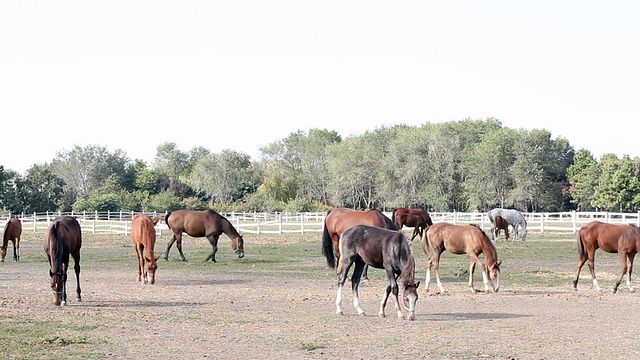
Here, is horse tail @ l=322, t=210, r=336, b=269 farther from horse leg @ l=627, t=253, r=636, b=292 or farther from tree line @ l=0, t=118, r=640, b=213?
tree line @ l=0, t=118, r=640, b=213

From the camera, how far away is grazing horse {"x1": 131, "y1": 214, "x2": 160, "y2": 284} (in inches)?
766

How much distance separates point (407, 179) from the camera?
93.0 metres

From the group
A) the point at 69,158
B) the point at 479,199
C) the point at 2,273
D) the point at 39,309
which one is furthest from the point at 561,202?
the point at 39,309

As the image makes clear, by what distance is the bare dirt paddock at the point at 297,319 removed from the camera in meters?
10.7

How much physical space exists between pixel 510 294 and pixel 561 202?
271 feet

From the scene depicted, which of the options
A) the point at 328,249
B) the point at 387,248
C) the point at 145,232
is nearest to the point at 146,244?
the point at 145,232

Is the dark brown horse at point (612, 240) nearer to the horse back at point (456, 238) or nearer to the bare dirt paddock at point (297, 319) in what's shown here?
the bare dirt paddock at point (297, 319)

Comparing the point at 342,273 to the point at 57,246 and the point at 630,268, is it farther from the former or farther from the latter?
the point at 630,268

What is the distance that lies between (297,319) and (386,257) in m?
1.80

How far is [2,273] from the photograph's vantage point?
22.8 metres

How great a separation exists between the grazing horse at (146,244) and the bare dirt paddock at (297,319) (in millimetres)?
410

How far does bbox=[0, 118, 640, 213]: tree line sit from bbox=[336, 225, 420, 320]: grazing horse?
6685 cm

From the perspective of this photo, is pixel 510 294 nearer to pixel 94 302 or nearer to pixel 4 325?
pixel 94 302

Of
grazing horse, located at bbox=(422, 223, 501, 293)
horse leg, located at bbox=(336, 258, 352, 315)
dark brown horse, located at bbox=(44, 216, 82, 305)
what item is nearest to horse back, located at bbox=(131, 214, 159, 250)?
dark brown horse, located at bbox=(44, 216, 82, 305)
